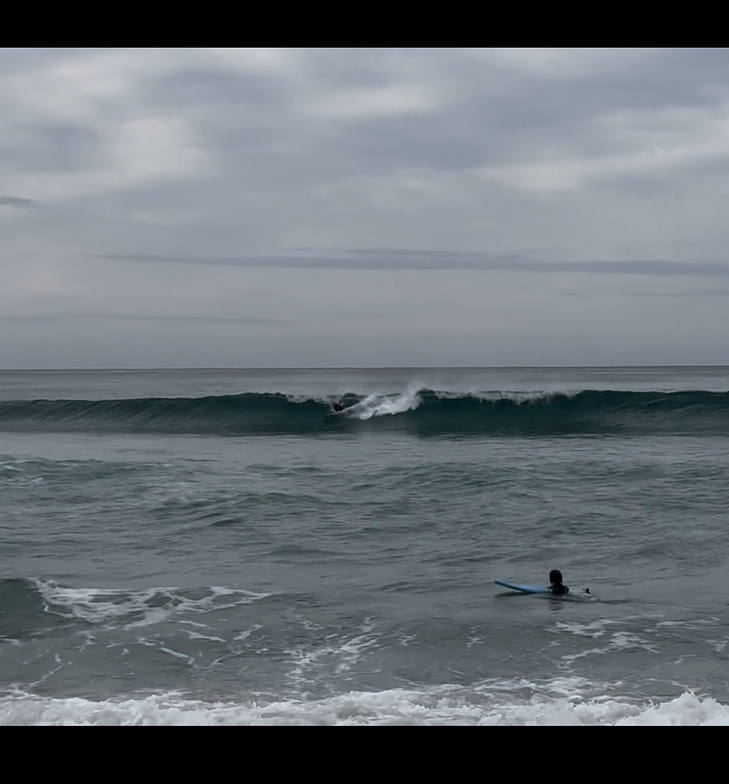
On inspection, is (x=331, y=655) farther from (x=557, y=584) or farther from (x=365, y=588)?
(x=557, y=584)

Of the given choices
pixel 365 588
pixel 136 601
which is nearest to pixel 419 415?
pixel 365 588

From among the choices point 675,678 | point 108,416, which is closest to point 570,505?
point 675,678

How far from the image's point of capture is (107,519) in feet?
47.7

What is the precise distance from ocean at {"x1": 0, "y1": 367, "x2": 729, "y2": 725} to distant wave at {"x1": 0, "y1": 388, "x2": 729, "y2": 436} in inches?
284

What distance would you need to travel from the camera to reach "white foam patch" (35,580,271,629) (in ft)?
29.4

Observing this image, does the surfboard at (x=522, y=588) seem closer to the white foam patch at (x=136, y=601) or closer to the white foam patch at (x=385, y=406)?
the white foam patch at (x=136, y=601)

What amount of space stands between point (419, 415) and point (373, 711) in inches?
1072

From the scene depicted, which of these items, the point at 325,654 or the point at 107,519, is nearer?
the point at 325,654

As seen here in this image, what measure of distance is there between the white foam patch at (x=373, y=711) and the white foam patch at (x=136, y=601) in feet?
8.07

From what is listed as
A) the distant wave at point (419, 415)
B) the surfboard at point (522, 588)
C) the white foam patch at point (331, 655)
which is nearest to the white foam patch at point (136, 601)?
the white foam patch at point (331, 655)
